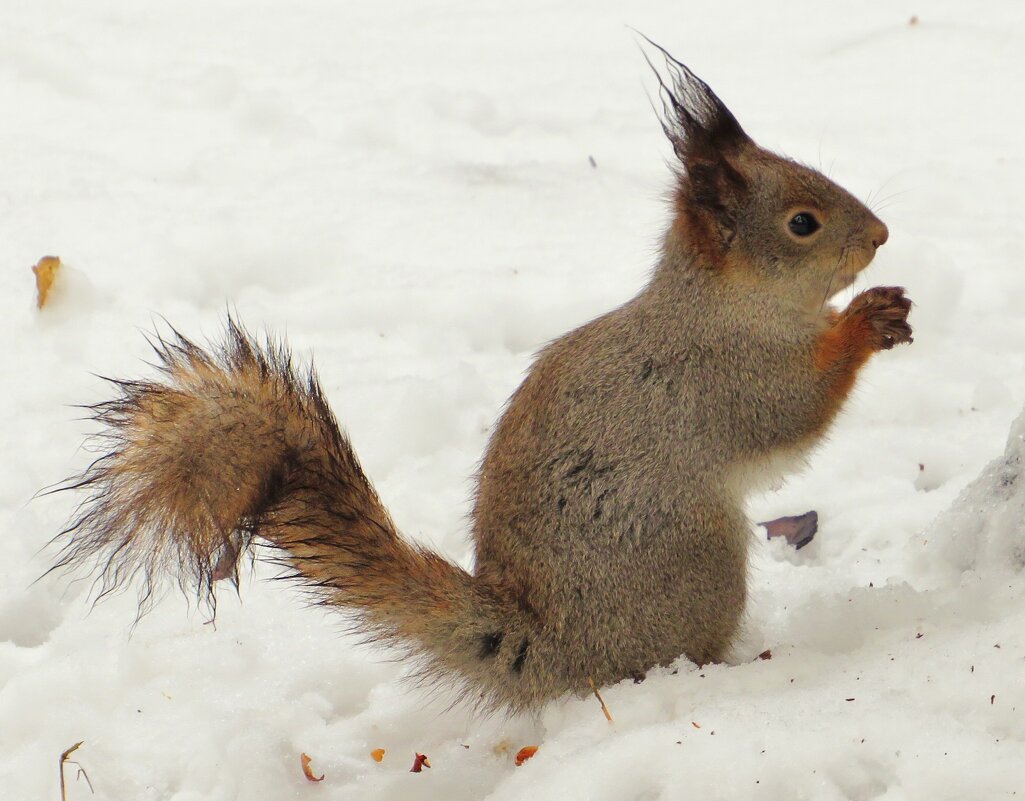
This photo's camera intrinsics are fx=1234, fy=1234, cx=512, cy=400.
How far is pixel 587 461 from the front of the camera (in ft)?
7.15

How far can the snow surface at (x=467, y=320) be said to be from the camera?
2.00m

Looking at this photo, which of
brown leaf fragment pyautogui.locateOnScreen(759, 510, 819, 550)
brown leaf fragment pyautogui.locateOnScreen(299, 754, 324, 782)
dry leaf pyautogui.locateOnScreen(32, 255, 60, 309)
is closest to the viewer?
brown leaf fragment pyautogui.locateOnScreen(299, 754, 324, 782)

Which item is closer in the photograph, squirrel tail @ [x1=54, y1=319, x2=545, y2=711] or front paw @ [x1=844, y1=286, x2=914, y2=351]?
squirrel tail @ [x1=54, y1=319, x2=545, y2=711]

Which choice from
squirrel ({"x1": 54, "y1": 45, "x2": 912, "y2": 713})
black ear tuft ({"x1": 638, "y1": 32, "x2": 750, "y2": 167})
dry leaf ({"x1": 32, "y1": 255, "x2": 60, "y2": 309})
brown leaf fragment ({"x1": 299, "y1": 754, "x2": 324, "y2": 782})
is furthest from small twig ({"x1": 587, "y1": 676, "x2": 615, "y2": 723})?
dry leaf ({"x1": 32, "y1": 255, "x2": 60, "y2": 309})

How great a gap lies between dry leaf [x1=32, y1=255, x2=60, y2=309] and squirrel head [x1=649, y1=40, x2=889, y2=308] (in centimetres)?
182

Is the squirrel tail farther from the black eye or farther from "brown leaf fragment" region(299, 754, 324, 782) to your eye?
the black eye

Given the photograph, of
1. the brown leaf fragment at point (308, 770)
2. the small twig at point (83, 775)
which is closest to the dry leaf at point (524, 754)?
the brown leaf fragment at point (308, 770)

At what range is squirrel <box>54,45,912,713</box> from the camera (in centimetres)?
192

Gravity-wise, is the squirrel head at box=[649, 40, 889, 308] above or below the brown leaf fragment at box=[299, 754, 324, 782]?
above

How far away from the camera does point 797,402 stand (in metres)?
2.35

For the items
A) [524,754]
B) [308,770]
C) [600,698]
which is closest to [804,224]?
[600,698]

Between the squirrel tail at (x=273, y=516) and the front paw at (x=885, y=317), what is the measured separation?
843mm

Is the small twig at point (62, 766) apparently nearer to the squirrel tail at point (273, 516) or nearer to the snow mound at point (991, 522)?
the squirrel tail at point (273, 516)

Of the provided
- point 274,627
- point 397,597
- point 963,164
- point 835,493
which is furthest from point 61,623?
point 963,164
